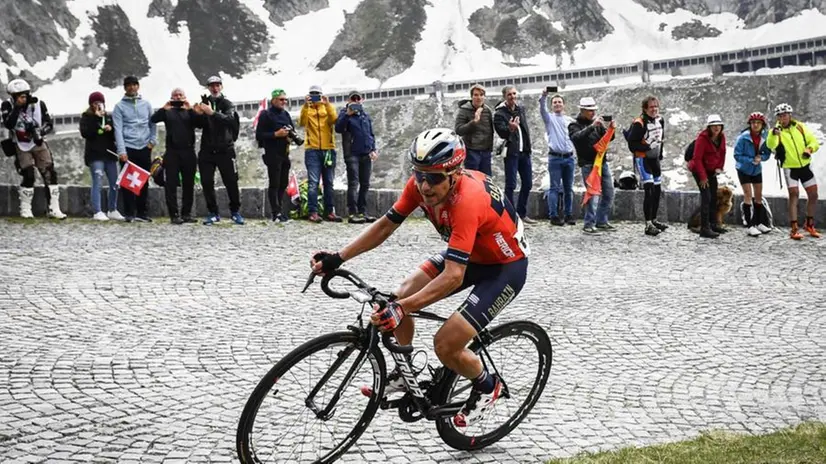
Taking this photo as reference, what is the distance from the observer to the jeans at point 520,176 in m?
15.8

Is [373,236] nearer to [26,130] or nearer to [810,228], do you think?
[26,130]

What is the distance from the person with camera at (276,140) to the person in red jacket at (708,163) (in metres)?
6.52

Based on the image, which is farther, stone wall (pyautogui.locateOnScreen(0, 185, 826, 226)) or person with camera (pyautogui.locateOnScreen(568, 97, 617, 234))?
stone wall (pyautogui.locateOnScreen(0, 185, 826, 226))

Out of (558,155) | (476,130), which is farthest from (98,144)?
(558,155)

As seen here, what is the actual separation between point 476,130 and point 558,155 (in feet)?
5.59

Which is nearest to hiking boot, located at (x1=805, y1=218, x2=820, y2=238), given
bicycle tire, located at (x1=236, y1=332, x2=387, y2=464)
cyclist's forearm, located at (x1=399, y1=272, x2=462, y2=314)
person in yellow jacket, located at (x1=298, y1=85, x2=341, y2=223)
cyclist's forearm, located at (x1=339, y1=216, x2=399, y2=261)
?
person in yellow jacket, located at (x1=298, y1=85, x2=341, y2=223)

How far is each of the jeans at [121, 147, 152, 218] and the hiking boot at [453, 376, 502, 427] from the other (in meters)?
11.7

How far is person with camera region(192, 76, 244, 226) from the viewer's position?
1551 centimetres

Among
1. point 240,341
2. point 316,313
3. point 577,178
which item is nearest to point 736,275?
point 316,313

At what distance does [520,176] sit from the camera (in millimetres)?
15953

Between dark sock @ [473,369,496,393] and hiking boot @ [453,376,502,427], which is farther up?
dark sock @ [473,369,496,393]

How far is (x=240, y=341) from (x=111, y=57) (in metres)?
145

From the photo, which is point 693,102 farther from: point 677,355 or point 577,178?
point 677,355

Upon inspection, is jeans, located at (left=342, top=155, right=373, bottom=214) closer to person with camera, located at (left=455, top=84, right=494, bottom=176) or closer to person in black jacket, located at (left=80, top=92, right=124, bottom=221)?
person with camera, located at (left=455, top=84, right=494, bottom=176)
